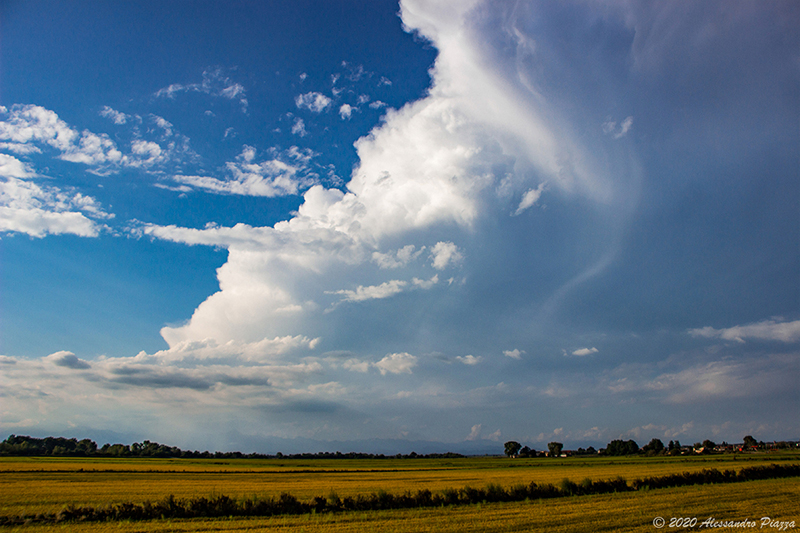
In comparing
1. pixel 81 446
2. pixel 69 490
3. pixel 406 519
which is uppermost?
pixel 406 519

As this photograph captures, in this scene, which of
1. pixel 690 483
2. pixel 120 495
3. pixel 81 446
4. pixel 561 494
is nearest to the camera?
pixel 561 494

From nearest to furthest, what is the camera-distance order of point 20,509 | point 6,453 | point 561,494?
1. point 20,509
2. point 561,494
3. point 6,453

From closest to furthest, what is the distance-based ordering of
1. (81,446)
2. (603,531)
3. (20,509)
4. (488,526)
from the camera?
1. (603,531)
2. (488,526)
3. (20,509)
4. (81,446)

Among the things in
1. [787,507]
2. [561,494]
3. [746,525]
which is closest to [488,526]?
[746,525]

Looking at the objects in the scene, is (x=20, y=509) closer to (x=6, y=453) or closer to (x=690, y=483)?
(x=690, y=483)

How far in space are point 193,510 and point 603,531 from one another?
76.1 feet

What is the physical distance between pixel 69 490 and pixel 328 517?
3442 cm

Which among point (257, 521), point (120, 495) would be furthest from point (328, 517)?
point (120, 495)

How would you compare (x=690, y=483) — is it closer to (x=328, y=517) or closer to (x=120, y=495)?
(x=328, y=517)

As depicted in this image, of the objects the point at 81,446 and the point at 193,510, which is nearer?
the point at 193,510

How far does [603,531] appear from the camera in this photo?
1948cm

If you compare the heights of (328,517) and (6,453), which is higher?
(328,517)

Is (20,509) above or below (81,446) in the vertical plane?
above

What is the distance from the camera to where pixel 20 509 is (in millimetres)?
28719
